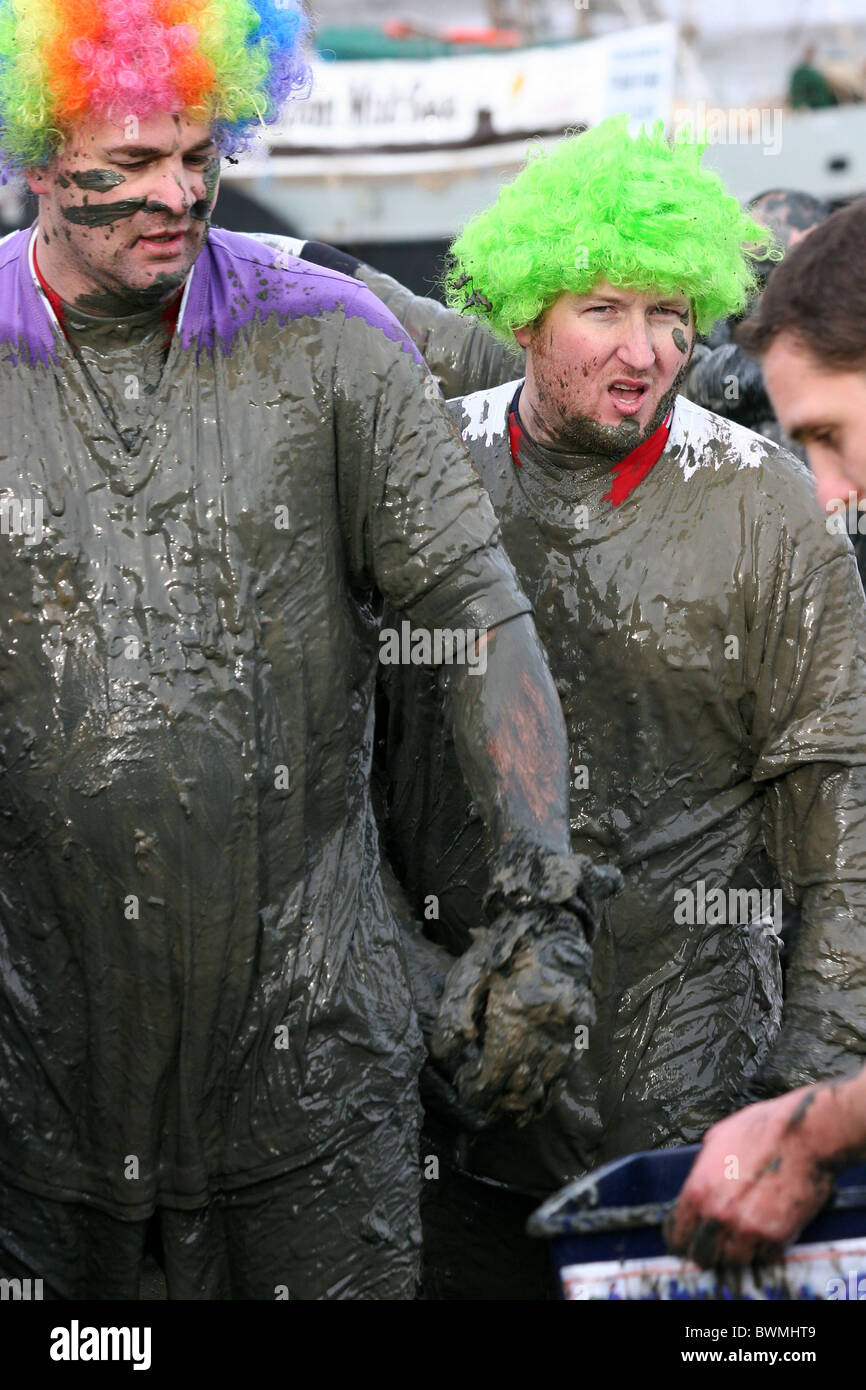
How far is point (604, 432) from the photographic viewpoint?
3.43 metres

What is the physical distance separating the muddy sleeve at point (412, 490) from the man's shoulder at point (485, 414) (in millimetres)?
838

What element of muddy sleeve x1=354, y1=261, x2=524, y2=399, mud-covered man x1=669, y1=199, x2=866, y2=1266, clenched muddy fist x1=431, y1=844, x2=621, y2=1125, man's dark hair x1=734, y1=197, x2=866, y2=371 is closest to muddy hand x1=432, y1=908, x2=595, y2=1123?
clenched muddy fist x1=431, y1=844, x2=621, y2=1125

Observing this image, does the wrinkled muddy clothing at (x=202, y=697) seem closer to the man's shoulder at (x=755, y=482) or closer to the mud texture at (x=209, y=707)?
the mud texture at (x=209, y=707)

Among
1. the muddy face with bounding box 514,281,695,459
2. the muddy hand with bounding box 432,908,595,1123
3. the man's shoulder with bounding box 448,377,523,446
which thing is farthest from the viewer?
the man's shoulder with bounding box 448,377,523,446

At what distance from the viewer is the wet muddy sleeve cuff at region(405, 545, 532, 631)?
278cm

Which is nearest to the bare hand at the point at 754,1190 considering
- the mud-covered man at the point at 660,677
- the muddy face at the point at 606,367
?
the mud-covered man at the point at 660,677

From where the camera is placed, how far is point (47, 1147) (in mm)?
2918

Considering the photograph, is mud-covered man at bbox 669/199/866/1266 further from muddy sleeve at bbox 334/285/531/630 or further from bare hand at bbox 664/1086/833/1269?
muddy sleeve at bbox 334/285/531/630

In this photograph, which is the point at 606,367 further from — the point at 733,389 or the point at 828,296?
the point at 733,389

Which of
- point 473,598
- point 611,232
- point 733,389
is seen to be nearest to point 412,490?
point 473,598

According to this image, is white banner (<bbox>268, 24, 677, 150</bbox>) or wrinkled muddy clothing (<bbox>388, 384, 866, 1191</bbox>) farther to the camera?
white banner (<bbox>268, 24, 677, 150</bbox>)

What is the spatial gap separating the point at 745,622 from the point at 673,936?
58cm

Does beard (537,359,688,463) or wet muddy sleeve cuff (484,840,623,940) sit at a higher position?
beard (537,359,688,463)

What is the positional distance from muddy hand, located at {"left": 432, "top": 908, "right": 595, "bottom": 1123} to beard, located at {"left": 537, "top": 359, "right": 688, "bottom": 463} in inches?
43.1
